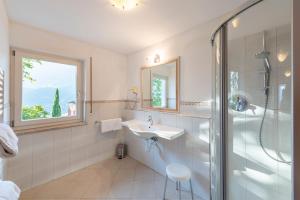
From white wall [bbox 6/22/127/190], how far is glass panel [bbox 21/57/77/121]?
224mm

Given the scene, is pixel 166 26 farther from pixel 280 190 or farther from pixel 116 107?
pixel 280 190

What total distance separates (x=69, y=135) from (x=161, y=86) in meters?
1.64

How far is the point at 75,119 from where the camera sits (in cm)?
255

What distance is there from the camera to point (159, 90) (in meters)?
2.48

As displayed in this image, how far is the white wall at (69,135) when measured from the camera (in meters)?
1.95

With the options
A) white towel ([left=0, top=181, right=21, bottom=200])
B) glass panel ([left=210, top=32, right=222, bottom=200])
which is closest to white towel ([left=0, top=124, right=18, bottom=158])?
white towel ([left=0, top=181, right=21, bottom=200])

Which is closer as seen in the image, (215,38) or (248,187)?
(248,187)

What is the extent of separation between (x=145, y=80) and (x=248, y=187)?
202cm

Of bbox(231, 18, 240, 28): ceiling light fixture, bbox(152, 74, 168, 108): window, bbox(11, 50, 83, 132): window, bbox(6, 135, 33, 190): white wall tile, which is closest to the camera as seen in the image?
bbox(231, 18, 240, 28): ceiling light fixture

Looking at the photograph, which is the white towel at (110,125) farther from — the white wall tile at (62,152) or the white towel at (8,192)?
the white towel at (8,192)

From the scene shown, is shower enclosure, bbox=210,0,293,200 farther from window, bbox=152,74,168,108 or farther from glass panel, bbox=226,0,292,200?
window, bbox=152,74,168,108

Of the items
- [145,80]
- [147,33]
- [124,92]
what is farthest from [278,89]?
[124,92]

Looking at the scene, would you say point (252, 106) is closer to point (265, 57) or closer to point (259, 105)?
point (259, 105)

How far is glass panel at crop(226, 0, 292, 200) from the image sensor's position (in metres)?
1.17
